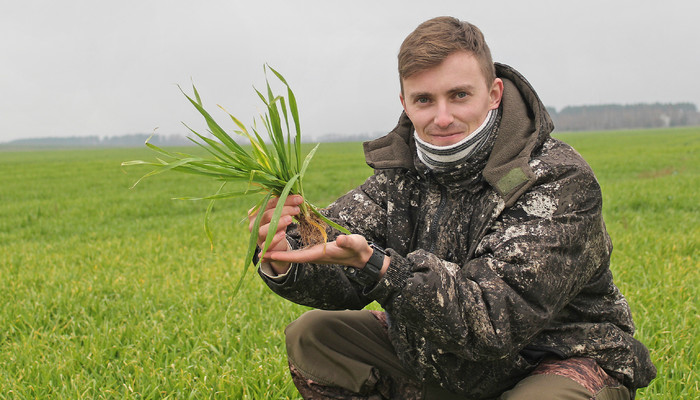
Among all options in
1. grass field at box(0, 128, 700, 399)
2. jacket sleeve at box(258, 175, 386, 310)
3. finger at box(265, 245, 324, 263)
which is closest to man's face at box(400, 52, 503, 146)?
jacket sleeve at box(258, 175, 386, 310)

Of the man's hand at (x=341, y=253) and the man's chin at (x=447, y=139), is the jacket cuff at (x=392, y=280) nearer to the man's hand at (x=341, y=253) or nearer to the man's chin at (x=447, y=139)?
the man's hand at (x=341, y=253)

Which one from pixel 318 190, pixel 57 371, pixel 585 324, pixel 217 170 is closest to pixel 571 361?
pixel 585 324

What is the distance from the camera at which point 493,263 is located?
2.27 meters

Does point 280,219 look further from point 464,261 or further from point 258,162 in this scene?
point 464,261

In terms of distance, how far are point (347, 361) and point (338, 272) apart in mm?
528

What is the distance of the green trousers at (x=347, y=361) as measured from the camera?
9.77 feet

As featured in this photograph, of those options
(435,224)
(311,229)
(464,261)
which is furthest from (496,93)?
(311,229)

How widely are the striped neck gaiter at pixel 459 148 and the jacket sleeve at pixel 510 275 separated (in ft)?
0.84

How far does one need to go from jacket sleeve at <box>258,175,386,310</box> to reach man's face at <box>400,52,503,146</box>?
510 millimetres

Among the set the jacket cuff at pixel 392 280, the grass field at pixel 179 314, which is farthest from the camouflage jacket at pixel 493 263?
the grass field at pixel 179 314

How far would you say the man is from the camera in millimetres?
2176

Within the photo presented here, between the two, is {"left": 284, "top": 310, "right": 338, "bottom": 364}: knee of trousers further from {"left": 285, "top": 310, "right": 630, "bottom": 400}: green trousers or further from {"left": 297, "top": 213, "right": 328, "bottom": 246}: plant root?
{"left": 297, "top": 213, "right": 328, "bottom": 246}: plant root

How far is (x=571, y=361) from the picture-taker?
99.7 inches

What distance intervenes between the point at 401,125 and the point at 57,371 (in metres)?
2.52
